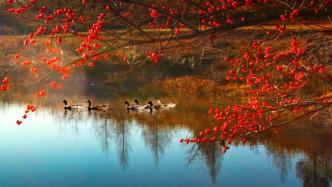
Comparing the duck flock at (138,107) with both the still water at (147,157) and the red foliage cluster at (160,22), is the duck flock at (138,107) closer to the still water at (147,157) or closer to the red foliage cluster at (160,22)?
the still water at (147,157)

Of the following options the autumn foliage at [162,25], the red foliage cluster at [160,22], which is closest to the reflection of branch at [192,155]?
the red foliage cluster at [160,22]

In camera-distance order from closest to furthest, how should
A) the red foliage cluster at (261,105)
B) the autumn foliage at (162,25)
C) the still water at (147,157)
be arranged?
1. the autumn foliage at (162,25)
2. the red foliage cluster at (261,105)
3. the still water at (147,157)

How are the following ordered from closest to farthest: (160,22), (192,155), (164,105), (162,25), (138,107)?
(162,25) < (160,22) < (192,155) < (138,107) < (164,105)

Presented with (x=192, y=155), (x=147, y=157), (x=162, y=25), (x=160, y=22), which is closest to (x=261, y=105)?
(x=192, y=155)

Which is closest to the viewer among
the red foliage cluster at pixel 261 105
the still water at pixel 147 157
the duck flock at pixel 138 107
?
the red foliage cluster at pixel 261 105

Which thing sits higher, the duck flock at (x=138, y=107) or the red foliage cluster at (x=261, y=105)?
the red foliage cluster at (x=261, y=105)

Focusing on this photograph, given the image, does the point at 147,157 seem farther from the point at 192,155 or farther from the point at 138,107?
the point at 138,107

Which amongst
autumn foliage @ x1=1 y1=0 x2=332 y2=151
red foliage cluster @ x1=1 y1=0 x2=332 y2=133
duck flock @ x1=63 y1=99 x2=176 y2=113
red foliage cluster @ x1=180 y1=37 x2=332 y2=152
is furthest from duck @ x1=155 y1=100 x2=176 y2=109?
autumn foliage @ x1=1 y1=0 x2=332 y2=151

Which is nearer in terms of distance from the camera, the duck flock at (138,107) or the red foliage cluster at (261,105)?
the red foliage cluster at (261,105)

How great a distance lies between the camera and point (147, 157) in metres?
20.7

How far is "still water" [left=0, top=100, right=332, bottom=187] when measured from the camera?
17906mm

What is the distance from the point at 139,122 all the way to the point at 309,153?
996 centimetres

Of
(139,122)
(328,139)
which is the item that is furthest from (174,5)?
(139,122)

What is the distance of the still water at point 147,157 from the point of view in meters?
17.9
